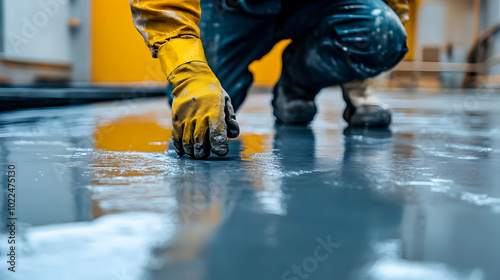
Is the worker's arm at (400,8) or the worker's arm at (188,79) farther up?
the worker's arm at (400,8)

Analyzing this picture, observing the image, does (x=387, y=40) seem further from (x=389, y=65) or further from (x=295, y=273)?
(x=295, y=273)

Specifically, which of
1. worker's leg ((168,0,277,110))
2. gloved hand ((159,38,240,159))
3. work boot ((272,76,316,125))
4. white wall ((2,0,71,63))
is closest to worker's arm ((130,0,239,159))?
gloved hand ((159,38,240,159))

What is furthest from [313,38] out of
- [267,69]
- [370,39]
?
[267,69]

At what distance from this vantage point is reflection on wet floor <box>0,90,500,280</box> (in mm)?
469

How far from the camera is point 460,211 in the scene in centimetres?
66

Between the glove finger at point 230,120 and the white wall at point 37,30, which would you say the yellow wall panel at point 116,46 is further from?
the glove finger at point 230,120

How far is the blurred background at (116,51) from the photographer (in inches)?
182

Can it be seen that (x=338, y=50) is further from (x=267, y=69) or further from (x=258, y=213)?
(x=267, y=69)

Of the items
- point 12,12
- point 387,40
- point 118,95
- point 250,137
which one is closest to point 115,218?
point 250,137

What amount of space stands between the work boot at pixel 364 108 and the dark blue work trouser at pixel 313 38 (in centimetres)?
14

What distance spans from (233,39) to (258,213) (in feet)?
3.73

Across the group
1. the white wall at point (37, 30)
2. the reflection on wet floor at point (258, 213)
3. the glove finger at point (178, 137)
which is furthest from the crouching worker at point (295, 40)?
the white wall at point (37, 30)

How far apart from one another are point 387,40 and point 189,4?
2.36 feet

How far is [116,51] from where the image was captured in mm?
6098
